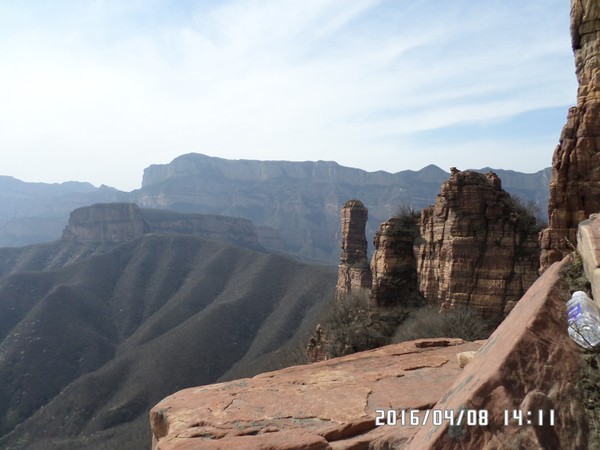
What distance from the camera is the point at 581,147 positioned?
9125mm

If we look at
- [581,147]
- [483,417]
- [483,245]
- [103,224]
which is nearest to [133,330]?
[103,224]

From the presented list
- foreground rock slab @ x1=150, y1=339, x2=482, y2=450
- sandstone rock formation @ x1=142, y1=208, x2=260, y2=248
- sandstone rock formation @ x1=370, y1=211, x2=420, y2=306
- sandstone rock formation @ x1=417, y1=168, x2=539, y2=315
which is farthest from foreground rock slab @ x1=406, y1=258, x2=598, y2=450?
sandstone rock formation @ x1=142, y1=208, x2=260, y2=248

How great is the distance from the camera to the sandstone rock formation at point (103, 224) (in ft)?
513

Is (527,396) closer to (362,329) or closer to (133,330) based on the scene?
(362,329)

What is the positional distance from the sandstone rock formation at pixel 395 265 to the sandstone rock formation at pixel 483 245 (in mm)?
4218

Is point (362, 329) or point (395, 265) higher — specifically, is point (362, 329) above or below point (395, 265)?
below

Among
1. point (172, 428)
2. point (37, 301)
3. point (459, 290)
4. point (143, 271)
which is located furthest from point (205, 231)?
point (172, 428)

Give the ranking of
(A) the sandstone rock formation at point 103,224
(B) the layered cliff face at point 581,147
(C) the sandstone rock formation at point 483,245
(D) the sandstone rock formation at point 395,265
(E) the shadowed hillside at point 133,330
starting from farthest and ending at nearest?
1. (A) the sandstone rock formation at point 103,224
2. (E) the shadowed hillside at point 133,330
3. (D) the sandstone rock formation at point 395,265
4. (C) the sandstone rock formation at point 483,245
5. (B) the layered cliff face at point 581,147

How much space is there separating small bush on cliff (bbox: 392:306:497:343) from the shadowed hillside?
1040 inches

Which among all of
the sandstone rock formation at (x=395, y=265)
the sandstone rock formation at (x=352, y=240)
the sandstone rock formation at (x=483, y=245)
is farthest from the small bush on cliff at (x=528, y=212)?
the sandstone rock formation at (x=352, y=240)

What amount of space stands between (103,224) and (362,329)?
480 ft

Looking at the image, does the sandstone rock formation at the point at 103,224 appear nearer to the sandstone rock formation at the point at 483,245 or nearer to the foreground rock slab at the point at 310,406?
the sandstone rock formation at the point at 483,245

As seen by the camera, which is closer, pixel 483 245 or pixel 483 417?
pixel 483 417

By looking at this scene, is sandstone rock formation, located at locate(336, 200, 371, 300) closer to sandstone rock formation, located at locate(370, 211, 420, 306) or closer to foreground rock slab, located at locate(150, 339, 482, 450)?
sandstone rock formation, located at locate(370, 211, 420, 306)
